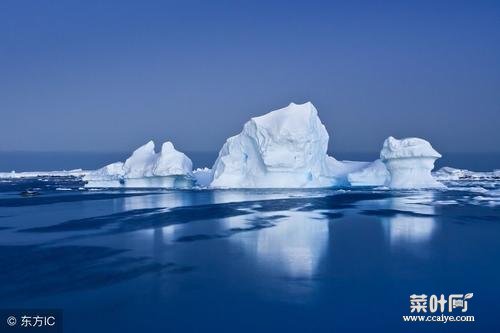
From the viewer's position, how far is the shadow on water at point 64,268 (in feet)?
41.6

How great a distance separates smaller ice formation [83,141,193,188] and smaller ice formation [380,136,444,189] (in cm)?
1418

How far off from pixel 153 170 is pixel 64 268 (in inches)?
906

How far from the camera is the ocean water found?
10.9 metres

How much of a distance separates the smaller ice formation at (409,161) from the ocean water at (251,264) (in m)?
4.86

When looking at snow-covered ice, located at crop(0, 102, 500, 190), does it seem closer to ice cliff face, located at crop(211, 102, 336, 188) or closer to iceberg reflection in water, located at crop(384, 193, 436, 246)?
ice cliff face, located at crop(211, 102, 336, 188)

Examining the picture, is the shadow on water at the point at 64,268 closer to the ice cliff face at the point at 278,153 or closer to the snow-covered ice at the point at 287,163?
the ice cliff face at the point at 278,153

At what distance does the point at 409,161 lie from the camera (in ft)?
107

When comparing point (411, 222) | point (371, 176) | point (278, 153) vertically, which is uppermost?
point (278, 153)

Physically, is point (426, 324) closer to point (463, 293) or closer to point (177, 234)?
point (463, 293)

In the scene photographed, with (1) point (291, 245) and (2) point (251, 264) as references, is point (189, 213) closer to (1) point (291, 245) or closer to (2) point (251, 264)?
(1) point (291, 245)

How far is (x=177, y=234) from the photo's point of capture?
1959cm

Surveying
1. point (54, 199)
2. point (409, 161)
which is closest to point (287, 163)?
point (409, 161)

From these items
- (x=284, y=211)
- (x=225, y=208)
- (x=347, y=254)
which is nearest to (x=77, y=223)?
(x=225, y=208)

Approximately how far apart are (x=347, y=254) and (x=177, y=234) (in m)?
6.84
